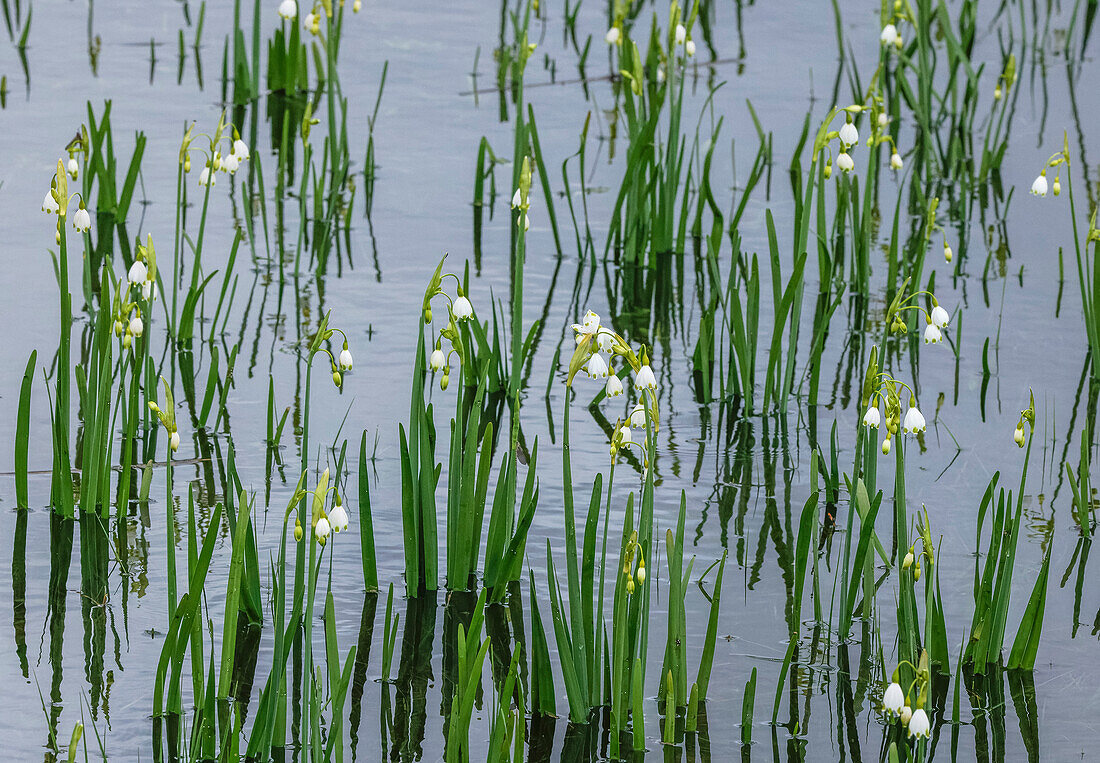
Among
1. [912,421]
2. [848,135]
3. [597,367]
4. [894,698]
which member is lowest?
[894,698]

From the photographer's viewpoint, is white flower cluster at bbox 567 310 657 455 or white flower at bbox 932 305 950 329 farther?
white flower at bbox 932 305 950 329

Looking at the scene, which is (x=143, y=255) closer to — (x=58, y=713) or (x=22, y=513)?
(x=22, y=513)

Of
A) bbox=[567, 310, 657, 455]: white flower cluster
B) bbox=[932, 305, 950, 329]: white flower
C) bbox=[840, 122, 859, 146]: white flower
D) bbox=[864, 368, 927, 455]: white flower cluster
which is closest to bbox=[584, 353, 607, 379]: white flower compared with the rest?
bbox=[567, 310, 657, 455]: white flower cluster

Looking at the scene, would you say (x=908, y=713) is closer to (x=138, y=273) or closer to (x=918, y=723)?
(x=918, y=723)

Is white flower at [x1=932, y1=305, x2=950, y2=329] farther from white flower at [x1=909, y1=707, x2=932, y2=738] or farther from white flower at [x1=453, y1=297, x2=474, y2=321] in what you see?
white flower at [x1=909, y1=707, x2=932, y2=738]

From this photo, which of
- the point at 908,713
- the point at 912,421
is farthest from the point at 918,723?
the point at 912,421

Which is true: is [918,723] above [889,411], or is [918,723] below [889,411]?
below

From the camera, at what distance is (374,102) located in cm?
668

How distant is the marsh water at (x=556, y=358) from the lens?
9.60ft

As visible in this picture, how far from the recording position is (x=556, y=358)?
448 cm

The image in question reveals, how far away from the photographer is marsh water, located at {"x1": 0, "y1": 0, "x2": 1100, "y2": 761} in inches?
115

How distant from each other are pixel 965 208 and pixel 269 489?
337 centimetres

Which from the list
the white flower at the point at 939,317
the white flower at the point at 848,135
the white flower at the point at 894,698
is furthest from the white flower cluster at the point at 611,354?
the white flower at the point at 848,135

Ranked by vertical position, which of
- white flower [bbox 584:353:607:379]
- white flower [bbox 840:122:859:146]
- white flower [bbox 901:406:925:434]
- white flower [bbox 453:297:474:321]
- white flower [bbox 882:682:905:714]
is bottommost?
white flower [bbox 882:682:905:714]
